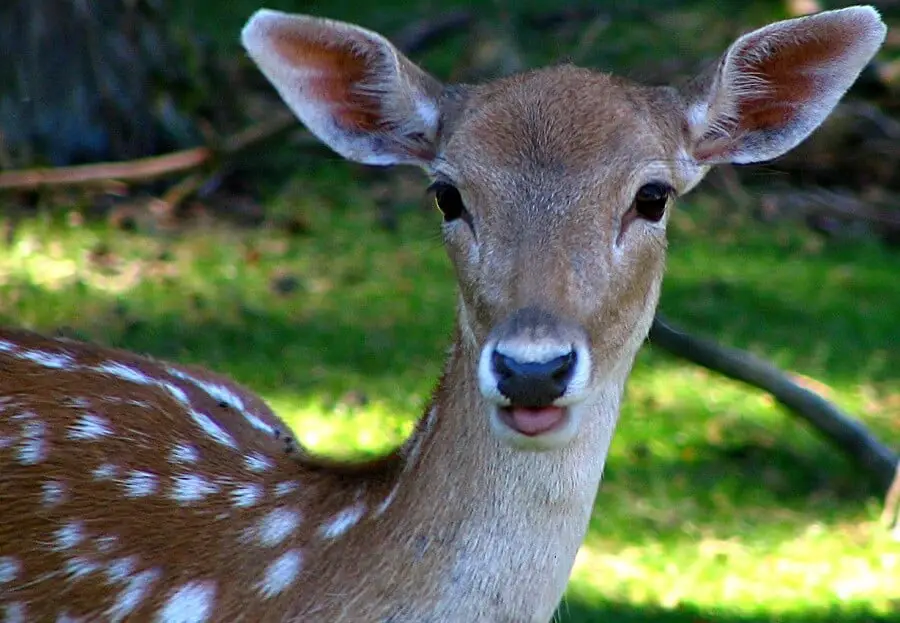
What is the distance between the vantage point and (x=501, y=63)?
8.59 m

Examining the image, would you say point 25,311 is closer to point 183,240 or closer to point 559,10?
point 183,240

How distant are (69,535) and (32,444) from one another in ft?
0.92

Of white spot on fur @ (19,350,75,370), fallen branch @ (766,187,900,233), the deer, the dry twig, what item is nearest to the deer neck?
the deer

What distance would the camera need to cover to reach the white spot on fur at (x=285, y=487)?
3.51 m

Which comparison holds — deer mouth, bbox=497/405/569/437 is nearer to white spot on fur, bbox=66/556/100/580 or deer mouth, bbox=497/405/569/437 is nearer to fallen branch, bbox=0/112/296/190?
white spot on fur, bbox=66/556/100/580

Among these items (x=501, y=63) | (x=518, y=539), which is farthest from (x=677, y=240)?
(x=518, y=539)

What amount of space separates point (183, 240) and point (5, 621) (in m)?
4.85

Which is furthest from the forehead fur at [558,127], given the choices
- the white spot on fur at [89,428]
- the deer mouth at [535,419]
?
the white spot on fur at [89,428]

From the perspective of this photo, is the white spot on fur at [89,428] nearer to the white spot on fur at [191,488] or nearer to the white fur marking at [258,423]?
the white spot on fur at [191,488]

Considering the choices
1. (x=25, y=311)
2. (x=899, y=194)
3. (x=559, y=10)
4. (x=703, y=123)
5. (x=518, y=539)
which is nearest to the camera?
(x=518, y=539)

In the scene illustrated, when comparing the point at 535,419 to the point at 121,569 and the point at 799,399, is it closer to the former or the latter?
the point at 121,569

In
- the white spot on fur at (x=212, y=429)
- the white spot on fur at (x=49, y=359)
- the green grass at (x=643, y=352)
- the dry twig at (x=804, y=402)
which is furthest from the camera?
the dry twig at (x=804, y=402)

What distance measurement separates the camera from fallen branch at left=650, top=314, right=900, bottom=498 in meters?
5.75

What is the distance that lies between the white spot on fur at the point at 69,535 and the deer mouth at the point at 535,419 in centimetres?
105
